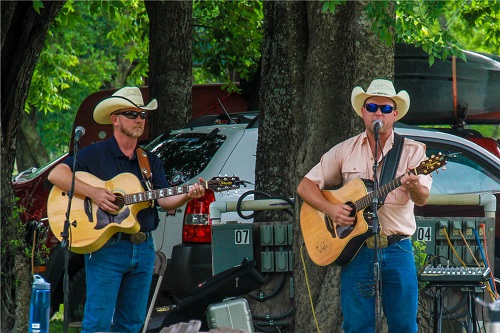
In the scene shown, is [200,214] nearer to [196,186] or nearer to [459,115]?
[196,186]

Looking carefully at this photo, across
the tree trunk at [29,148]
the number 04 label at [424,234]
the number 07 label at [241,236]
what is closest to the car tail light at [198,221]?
the number 07 label at [241,236]

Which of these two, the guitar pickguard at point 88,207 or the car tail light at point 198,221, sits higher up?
the guitar pickguard at point 88,207

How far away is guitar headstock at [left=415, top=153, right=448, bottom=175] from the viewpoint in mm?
5570

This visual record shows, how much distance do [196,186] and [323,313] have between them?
4.53 ft

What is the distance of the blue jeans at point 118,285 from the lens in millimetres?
6566

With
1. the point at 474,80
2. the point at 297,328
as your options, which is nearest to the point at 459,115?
the point at 474,80

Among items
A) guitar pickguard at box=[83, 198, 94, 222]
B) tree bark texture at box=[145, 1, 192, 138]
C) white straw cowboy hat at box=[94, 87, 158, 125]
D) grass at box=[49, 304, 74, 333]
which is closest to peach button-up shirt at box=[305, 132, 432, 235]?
white straw cowboy hat at box=[94, 87, 158, 125]

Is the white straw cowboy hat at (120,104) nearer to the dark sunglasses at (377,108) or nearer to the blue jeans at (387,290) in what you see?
the dark sunglasses at (377,108)

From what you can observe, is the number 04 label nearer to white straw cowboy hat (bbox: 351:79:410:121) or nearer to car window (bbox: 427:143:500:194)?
car window (bbox: 427:143:500:194)

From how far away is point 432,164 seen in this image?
559 centimetres

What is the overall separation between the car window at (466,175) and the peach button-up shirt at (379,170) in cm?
249

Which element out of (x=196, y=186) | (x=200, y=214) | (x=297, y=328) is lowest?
(x=297, y=328)

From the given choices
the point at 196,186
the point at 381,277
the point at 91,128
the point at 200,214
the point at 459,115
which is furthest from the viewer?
A: the point at 91,128

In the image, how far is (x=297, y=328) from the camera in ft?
24.1
